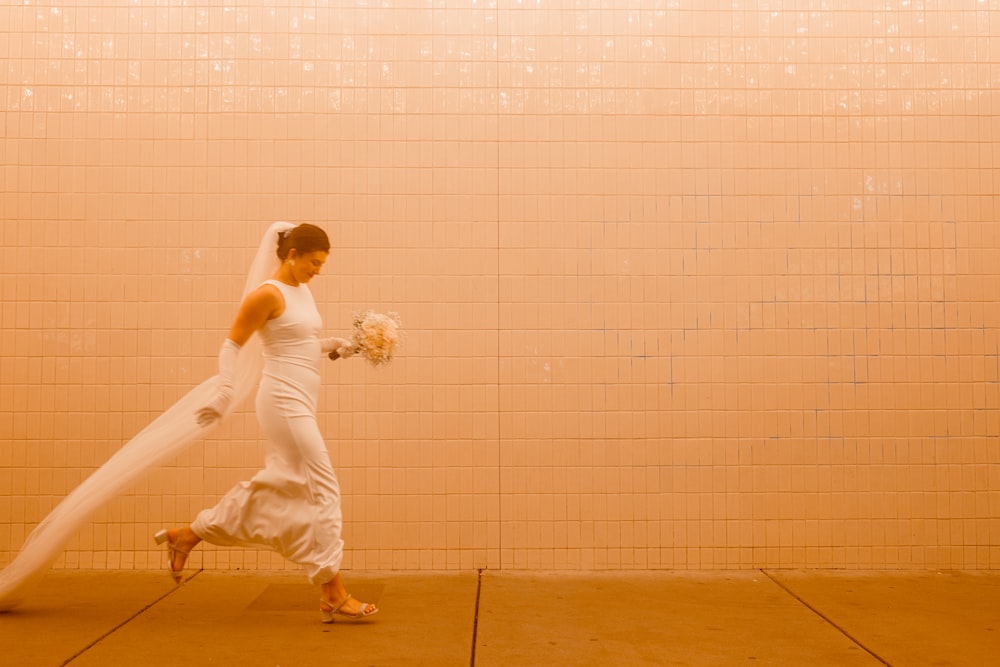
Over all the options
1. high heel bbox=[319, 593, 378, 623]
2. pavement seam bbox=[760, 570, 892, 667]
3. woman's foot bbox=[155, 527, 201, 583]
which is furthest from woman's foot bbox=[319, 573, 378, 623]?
pavement seam bbox=[760, 570, 892, 667]

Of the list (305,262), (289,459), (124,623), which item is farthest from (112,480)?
(305,262)

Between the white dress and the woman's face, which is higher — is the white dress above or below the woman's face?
below

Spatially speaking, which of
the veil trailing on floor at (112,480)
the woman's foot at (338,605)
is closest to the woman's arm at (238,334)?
the veil trailing on floor at (112,480)

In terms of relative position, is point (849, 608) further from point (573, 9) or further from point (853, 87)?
point (573, 9)

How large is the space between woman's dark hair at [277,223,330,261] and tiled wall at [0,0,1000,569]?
0.96 m

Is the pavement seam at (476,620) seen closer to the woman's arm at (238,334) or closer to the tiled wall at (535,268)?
the tiled wall at (535,268)

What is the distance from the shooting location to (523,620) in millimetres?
3904

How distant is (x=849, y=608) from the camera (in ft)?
13.6

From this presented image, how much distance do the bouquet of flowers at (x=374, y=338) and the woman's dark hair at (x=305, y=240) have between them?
378mm

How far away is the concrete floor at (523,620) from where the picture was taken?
338cm

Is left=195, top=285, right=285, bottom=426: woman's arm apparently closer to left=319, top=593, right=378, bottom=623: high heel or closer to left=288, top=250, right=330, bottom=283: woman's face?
left=288, top=250, right=330, bottom=283: woman's face

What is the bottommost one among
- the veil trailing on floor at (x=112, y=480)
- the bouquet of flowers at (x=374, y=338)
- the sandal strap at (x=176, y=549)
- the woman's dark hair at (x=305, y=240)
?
the sandal strap at (x=176, y=549)

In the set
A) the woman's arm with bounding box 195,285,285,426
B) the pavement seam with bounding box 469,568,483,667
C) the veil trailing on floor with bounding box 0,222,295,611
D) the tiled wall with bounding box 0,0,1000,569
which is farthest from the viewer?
the tiled wall with bounding box 0,0,1000,569

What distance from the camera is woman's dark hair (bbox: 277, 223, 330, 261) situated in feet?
12.8
